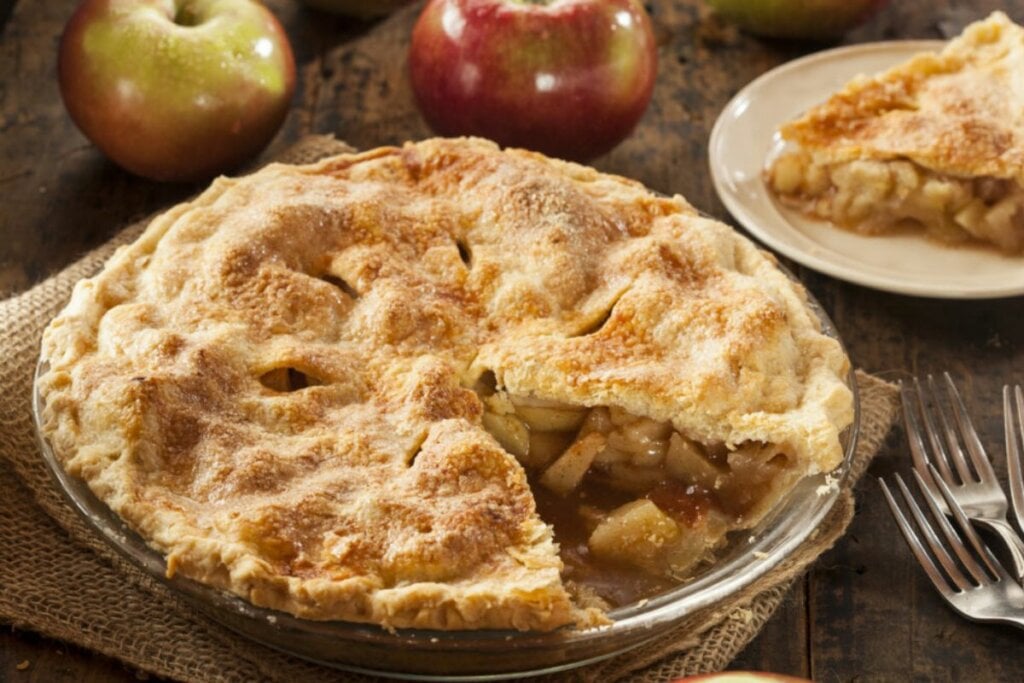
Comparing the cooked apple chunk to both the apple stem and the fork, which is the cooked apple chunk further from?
the apple stem

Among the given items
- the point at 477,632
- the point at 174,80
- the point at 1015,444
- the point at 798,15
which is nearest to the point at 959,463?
the point at 1015,444

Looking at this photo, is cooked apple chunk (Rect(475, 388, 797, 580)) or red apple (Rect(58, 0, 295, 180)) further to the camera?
red apple (Rect(58, 0, 295, 180))

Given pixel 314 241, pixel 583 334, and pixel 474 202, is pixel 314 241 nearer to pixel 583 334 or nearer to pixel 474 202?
pixel 474 202

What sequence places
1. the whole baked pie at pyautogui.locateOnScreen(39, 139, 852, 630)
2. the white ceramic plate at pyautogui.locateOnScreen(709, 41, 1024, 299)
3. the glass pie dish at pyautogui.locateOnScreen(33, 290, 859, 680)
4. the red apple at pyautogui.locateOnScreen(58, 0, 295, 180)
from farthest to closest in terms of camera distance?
the red apple at pyautogui.locateOnScreen(58, 0, 295, 180) → the white ceramic plate at pyautogui.locateOnScreen(709, 41, 1024, 299) → the whole baked pie at pyautogui.locateOnScreen(39, 139, 852, 630) → the glass pie dish at pyautogui.locateOnScreen(33, 290, 859, 680)

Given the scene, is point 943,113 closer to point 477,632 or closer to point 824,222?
point 824,222

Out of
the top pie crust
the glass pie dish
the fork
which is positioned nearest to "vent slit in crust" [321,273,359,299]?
the glass pie dish

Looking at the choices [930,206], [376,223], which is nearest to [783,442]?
[376,223]
